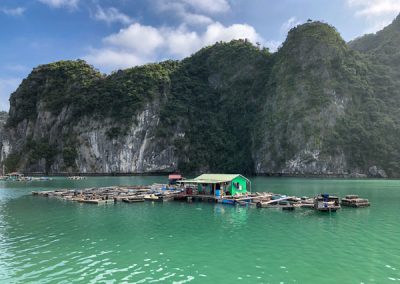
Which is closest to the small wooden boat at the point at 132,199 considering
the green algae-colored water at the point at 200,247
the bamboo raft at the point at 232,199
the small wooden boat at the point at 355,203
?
the bamboo raft at the point at 232,199

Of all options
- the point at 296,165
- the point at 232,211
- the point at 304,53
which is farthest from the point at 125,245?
the point at 304,53

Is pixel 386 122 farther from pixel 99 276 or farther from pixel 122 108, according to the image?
pixel 99 276

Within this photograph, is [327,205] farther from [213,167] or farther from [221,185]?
[213,167]

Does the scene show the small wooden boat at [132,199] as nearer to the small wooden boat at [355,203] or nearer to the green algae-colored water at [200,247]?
the green algae-colored water at [200,247]

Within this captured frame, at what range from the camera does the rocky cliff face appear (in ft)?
410

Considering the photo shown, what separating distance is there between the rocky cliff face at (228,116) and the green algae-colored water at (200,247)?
9308 centimetres

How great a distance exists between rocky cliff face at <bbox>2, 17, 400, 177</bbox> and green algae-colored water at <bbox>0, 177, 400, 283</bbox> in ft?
305

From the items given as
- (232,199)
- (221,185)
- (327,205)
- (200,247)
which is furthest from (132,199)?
(200,247)

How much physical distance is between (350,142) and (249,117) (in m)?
52.5

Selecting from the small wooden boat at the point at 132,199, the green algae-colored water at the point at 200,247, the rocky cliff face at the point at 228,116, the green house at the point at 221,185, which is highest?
the rocky cliff face at the point at 228,116

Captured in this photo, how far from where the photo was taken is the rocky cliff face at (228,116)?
125 meters

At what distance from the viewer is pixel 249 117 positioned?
166m

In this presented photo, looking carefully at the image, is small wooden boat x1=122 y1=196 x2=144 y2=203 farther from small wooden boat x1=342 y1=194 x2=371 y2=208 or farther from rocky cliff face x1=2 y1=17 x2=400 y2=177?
rocky cliff face x1=2 y1=17 x2=400 y2=177

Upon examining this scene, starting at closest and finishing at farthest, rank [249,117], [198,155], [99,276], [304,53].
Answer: [99,276] → [304,53] → [198,155] → [249,117]
